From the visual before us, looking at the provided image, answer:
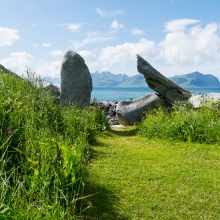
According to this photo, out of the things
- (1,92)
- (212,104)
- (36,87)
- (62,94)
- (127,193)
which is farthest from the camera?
(62,94)

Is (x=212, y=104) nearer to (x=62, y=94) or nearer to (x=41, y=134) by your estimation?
(x=62, y=94)

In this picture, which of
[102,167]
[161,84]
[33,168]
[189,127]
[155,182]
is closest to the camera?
[33,168]

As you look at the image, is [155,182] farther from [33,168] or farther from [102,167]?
[33,168]

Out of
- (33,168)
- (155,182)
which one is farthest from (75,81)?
(33,168)

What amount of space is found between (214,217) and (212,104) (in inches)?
279

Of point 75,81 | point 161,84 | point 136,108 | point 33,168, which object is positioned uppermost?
point 75,81

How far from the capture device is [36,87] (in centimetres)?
878

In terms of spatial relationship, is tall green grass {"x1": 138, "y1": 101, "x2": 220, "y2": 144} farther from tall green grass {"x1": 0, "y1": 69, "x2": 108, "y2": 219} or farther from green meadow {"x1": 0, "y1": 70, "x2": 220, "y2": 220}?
tall green grass {"x1": 0, "y1": 69, "x2": 108, "y2": 219}

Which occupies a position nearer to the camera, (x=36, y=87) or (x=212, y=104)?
(x=36, y=87)

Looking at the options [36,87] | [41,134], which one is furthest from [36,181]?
[36,87]

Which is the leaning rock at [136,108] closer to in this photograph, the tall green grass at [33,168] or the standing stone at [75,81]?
the standing stone at [75,81]

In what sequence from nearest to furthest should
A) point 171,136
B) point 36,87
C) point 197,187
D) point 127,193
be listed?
point 127,193 < point 197,187 < point 36,87 < point 171,136

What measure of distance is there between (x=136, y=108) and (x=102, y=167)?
762 cm

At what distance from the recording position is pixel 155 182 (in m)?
5.95
